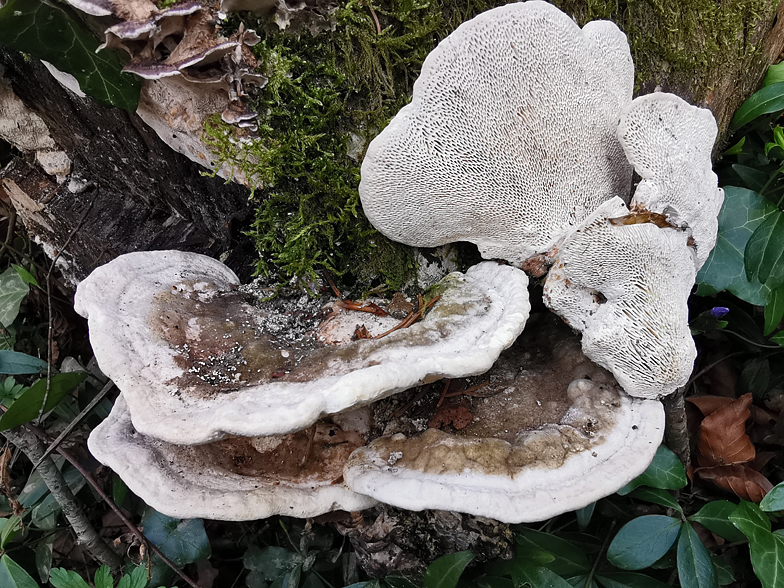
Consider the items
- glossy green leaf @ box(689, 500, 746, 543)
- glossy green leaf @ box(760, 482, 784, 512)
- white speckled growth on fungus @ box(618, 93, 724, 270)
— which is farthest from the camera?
glossy green leaf @ box(689, 500, 746, 543)

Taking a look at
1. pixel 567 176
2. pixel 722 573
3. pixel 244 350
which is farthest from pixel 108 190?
pixel 722 573

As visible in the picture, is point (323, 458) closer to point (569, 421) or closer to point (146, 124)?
point (569, 421)

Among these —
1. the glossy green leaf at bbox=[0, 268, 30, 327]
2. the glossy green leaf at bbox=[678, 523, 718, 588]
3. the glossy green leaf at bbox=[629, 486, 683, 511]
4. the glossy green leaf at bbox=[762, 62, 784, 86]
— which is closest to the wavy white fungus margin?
the glossy green leaf at bbox=[629, 486, 683, 511]

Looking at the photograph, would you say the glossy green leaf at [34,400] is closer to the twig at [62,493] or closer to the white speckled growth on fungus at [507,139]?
the twig at [62,493]

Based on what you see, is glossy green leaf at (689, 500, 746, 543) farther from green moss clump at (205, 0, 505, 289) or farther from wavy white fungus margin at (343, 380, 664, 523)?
green moss clump at (205, 0, 505, 289)

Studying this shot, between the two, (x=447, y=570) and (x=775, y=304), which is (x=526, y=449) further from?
(x=775, y=304)

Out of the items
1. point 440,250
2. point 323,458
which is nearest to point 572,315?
point 440,250
